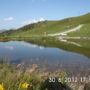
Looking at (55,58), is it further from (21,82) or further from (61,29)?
(61,29)

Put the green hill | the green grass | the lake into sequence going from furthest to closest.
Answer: the green hill
the lake
the green grass

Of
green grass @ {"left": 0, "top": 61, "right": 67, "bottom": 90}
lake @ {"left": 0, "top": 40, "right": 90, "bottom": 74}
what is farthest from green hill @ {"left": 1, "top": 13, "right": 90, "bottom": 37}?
green grass @ {"left": 0, "top": 61, "right": 67, "bottom": 90}

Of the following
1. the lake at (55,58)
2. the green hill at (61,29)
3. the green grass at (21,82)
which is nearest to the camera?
the green grass at (21,82)

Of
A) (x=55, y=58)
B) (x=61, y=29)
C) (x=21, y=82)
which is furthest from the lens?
(x=61, y=29)

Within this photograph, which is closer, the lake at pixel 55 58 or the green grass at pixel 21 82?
the green grass at pixel 21 82

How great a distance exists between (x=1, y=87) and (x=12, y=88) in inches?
42.5

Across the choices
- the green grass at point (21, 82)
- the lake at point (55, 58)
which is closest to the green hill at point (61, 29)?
the lake at point (55, 58)

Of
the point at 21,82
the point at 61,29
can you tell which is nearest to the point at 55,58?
Result: the point at 21,82

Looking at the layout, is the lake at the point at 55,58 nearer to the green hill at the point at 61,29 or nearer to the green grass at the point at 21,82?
the green grass at the point at 21,82

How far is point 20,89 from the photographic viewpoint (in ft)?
13.8

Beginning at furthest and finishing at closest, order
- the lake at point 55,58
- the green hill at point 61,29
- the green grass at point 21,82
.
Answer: the green hill at point 61,29
the lake at point 55,58
the green grass at point 21,82

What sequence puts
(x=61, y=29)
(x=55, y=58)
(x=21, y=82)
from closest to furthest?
(x=21, y=82), (x=55, y=58), (x=61, y=29)

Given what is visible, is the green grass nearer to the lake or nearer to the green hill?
the lake

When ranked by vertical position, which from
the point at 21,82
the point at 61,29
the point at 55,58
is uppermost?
the point at 21,82
